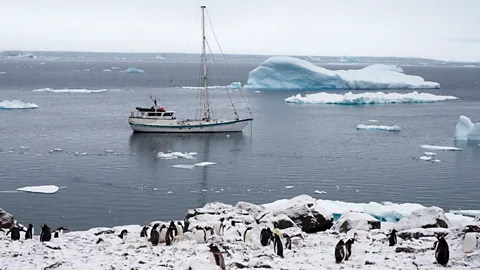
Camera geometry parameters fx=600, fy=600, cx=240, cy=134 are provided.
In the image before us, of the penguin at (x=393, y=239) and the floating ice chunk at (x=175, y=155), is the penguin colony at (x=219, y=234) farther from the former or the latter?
the floating ice chunk at (x=175, y=155)

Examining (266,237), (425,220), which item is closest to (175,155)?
(425,220)

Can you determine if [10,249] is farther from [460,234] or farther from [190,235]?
[460,234]

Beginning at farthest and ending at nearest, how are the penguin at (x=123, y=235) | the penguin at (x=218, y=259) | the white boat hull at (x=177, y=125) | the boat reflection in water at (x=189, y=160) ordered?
the white boat hull at (x=177, y=125)
the boat reflection in water at (x=189, y=160)
the penguin at (x=123, y=235)
the penguin at (x=218, y=259)

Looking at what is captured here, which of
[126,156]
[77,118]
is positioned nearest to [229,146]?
[126,156]

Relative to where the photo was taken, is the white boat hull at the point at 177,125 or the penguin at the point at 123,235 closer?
the penguin at the point at 123,235

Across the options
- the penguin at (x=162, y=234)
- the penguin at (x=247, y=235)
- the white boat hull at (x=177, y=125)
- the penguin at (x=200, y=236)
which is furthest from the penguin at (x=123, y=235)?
the white boat hull at (x=177, y=125)

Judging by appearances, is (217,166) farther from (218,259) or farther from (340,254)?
(218,259)

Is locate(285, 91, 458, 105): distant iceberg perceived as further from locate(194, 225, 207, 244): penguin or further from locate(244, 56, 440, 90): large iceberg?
locate(194, 225, 207, 244): penguin

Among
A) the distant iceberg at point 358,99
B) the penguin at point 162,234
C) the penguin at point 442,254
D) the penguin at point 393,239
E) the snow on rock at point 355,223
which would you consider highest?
the penguin at point 442,254

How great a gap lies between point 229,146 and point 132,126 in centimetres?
821

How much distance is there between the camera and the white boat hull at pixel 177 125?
3994 centimetres

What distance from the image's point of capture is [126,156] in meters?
31.3

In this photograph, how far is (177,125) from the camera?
40031 millimetres

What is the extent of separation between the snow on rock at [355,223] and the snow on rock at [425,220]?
0.63m
